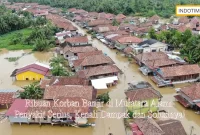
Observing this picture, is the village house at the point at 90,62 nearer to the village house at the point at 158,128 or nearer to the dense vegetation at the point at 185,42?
the dense vegetation at the point at 185,42

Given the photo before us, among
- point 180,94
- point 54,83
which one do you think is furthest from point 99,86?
point 180,94

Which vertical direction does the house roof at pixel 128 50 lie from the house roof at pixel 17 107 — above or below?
above

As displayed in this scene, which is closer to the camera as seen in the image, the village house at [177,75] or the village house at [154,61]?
the village house at [177,75]

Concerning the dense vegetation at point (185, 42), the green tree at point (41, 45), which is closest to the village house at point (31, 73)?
the green tree at point (41, 45)

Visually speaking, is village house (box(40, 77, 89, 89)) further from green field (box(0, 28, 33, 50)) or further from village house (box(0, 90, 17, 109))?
green field (box(0, 28, 33, 50))

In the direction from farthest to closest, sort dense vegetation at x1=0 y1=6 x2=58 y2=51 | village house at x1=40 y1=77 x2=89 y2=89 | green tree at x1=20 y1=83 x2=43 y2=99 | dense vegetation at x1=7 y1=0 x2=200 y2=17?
dense vegetation at x1=7 y1=0 x2=200 y2=17
dense vegetation at x1=0 y1=6 x2=58 y2=51
village house at x1=40 y1=77 x2=89 y2=89
green tree at x1=20 y1=83 x2=43 y2=99

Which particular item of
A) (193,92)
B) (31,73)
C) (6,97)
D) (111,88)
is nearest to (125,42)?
(111,88)

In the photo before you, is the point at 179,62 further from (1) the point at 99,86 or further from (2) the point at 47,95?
(2) the point at 47,95

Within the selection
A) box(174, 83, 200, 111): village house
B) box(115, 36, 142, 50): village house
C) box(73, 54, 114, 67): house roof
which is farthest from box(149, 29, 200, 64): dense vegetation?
box(73, 54, 114, 67): house roof
